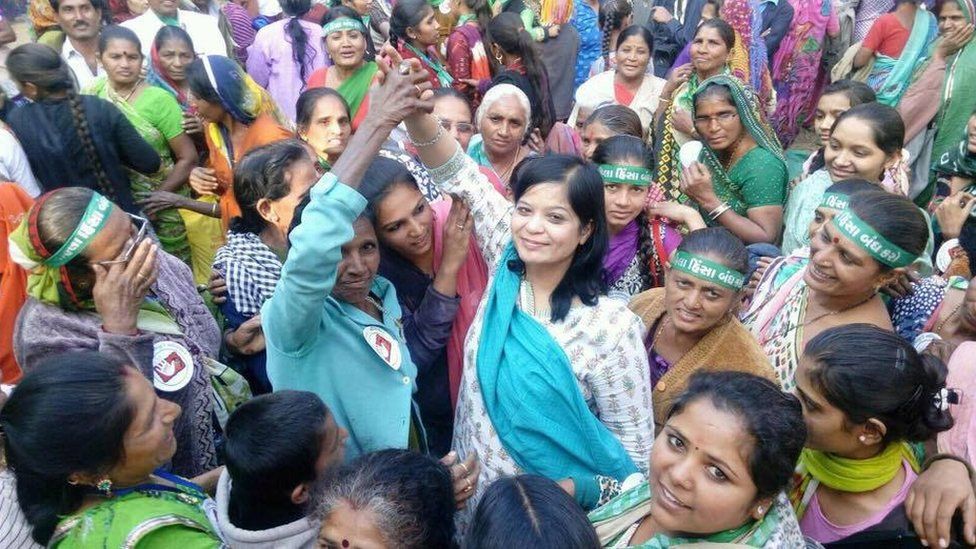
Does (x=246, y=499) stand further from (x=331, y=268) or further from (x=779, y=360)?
(x=779, y=360)

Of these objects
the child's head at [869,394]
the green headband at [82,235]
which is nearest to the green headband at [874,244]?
the child's head at [869,394]

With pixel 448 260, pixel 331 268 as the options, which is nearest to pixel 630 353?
pixel 448 260

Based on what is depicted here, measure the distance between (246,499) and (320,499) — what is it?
0.22m

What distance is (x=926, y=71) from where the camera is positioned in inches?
200

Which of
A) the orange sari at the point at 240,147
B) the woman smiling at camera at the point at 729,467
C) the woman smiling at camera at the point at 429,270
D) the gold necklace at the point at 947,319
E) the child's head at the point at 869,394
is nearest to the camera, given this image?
the woman smiling at camera at the point at 729,467

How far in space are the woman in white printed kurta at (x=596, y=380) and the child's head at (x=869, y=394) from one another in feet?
1.42

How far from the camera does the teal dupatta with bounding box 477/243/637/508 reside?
194 centimetres

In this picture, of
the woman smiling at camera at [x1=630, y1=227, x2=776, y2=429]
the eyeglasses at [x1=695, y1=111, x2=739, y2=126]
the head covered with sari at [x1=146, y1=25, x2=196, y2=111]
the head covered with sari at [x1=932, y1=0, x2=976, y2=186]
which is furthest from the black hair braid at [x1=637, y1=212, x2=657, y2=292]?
the head covered with sari at [x1=146, y1=25, x2=196, y2=111]

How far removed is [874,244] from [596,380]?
1.07 m

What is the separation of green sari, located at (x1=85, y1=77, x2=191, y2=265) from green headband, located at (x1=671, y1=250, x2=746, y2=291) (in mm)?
2782

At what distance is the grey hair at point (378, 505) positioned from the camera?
149cm

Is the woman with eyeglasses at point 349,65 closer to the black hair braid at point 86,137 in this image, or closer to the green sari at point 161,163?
the green sari at point 161,163

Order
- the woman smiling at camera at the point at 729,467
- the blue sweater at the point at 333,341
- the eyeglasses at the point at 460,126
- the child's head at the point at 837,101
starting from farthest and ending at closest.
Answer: the child's head at the point at 837,101 < the eyeglasses at the point at 460,126 < the blue sweater at the point at 333,341 < the woman smiling at camera at the point at 729,467

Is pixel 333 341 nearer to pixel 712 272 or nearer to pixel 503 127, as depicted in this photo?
pixel 712 272
